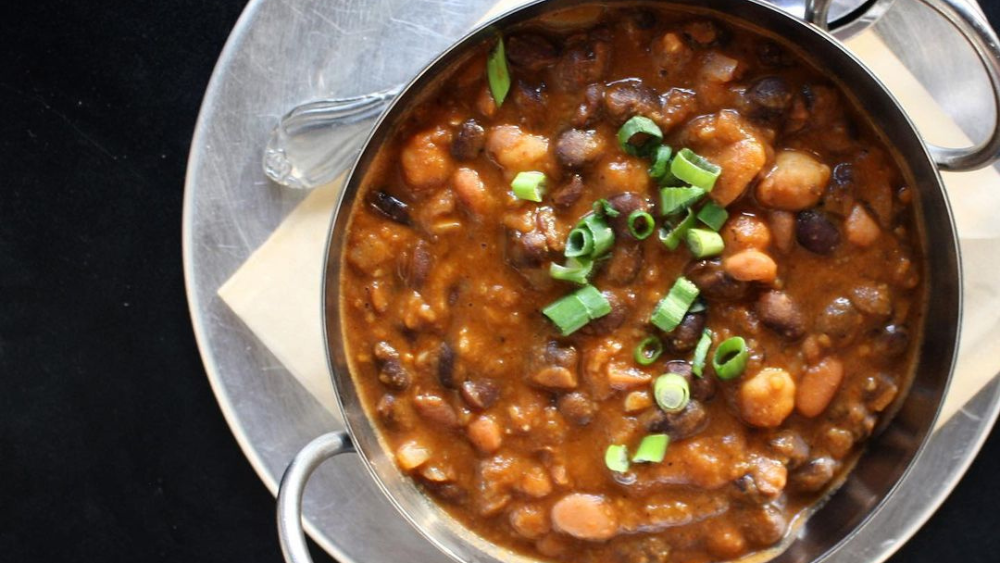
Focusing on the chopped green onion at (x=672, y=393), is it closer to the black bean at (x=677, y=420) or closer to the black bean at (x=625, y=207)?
the black bean at (x=677, y=420)

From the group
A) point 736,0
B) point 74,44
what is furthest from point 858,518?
point 74,44

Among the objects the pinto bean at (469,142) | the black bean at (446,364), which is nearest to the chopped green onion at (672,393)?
the black bean at (446,364)

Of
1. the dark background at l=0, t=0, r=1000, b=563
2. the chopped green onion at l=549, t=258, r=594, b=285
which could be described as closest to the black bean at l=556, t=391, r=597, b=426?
the chopped green onion at l=549, t=258, r=594, b=285

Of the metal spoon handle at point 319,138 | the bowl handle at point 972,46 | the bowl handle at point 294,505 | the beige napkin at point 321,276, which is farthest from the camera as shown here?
the metal spoon handle at point 319,138

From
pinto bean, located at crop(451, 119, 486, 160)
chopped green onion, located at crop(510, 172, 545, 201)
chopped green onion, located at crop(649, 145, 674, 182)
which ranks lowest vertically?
chopped green onion, located at crop(510, 172, 545, 201)

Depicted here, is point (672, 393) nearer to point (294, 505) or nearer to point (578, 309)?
point (578, 309)

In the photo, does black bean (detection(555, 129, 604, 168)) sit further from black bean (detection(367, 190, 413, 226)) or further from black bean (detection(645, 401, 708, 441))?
black bean (detection(645, 401, 708, 441))

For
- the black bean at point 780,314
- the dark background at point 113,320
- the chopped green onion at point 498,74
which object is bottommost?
the dark background at point 113,320

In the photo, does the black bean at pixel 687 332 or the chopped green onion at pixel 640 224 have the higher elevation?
the chopped green onion at pixel 640 224
